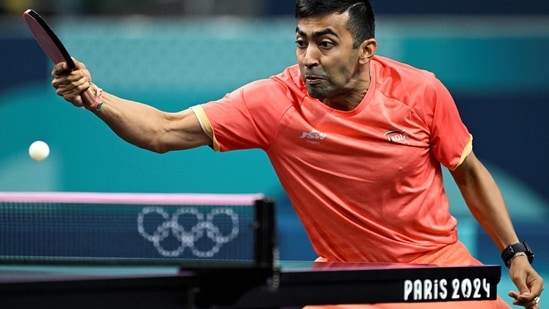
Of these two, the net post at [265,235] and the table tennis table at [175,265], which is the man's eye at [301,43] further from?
the net post at [265,235]

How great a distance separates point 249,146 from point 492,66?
3632 mm

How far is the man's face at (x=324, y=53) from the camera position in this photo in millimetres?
4531

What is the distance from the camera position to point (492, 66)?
7848mm

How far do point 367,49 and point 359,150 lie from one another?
450 mm

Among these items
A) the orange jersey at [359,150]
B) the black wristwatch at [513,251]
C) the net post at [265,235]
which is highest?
the orange jersey at [359,150]

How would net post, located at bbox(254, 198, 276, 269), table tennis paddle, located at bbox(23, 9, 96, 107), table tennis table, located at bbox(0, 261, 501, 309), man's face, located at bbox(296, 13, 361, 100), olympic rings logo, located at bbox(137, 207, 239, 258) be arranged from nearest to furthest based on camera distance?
1. table tennis table, located at bbox(0, 261, 501, 309)
2. net post, located at bbox(254, 198, 276, 269)
3. olympic rings logo, located at bbox(137, 207, 239, 258)
4. table tennis paddle, located at bbox(23, 9, 96, 107)
5. man's face, located at bbox(296, 13, 361, 100)

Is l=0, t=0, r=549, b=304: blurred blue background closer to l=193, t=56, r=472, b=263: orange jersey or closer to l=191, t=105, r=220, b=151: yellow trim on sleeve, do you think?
l=193, t=56, r=472, b=263: orange jersey

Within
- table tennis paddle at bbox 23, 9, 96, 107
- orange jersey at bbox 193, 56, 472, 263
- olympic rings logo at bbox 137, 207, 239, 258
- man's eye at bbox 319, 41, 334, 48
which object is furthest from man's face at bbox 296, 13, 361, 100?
olympic rings logo at bbox 137, 207, 239, 258

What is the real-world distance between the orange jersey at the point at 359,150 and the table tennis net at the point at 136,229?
89cm

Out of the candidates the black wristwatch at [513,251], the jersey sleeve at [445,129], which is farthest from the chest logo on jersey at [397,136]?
the black wristwatch at [513,251]

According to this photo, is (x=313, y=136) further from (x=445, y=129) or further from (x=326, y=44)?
(x=445, y=129)

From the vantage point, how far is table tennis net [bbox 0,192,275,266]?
3.58 meters

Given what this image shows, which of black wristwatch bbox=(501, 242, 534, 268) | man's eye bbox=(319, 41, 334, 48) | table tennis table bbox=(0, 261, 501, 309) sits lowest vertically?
table tennis table bbox=(0, 261, 501, 309)

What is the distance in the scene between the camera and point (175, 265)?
3564mm
